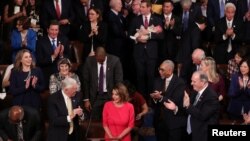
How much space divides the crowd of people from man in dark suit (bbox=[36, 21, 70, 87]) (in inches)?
0.6

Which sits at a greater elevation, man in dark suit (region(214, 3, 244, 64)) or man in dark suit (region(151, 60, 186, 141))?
man in dark suit (region(214, 3, 244, 64))

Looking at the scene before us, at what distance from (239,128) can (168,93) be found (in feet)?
5.97

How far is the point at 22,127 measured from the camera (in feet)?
39.0

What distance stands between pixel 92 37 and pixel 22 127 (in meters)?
3.10

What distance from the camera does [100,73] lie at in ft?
43.9

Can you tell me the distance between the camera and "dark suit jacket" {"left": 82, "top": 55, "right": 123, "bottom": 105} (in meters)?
13.4

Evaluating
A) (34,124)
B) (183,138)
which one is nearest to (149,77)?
(183,138)

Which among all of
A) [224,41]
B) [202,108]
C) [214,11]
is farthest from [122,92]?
[214,11]

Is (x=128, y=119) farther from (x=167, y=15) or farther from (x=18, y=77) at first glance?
(x=167, y=15)

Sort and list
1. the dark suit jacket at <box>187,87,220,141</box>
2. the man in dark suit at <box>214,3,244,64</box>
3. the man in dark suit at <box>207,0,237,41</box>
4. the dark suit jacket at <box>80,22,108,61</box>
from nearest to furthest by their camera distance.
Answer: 1. the dark suit jacket at <box>187,87,220,141</box>
2. the dark suit jacket at <box>80,22,108,61</box>
3. the man in dark suit at <box>214,3,244,64</box>
4. the man in dark suit at <box>207,0,237,41</box>

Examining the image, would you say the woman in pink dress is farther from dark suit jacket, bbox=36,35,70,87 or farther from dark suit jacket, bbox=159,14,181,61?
dark suit jacket, bbox=159,14,181,61

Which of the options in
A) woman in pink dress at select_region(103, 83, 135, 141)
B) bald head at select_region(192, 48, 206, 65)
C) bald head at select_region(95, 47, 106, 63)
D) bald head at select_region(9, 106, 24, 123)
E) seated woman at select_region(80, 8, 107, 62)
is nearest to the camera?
bald head at select_region(9, 106, 24, 123)

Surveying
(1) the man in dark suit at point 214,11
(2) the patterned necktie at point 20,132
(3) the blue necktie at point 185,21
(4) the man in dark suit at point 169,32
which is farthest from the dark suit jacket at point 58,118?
(1) the man in dark suit at point 214,11

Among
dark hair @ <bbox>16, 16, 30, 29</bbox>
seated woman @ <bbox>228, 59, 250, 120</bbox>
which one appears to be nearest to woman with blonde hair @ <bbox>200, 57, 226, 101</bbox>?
seated woman @ <bbox>228, 59, 250, 120</bbox>
